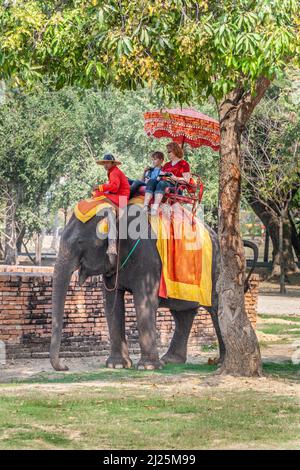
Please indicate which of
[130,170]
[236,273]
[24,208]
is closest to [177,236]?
[236,273]

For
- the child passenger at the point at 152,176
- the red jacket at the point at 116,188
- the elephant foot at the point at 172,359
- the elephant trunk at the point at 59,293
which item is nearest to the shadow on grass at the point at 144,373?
the elephant trunk at the point at 59,293

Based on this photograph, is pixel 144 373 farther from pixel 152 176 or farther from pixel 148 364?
pixel 152 176

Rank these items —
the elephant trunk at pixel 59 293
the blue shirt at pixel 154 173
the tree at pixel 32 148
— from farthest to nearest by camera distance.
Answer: the tree at pixel 32 148 → the blue shirt at pixel 154 173 → the elephant trunk at pixel 59 293

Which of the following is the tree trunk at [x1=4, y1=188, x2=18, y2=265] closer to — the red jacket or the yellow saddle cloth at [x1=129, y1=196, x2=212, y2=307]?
the yellow saddle cloth at [x1=129, y1=196, x2=212, y2=307]

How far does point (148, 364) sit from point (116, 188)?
237 centimetres

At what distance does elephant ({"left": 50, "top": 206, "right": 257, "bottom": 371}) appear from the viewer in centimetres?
1430

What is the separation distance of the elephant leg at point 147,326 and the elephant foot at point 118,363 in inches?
8.8

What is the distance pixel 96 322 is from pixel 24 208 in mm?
19234

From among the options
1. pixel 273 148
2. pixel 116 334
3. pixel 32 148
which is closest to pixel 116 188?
pixel 116 334

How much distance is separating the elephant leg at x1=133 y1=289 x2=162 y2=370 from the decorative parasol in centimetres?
227

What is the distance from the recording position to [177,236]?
585 inches

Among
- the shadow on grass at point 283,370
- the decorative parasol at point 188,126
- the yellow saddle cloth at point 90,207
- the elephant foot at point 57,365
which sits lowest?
the shadow on grass at point 283,370

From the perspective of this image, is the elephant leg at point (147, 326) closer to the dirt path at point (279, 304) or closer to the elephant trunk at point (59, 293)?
the elephant trunk at point (59, 293)

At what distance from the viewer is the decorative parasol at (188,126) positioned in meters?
15.4
